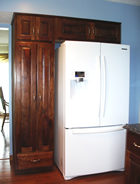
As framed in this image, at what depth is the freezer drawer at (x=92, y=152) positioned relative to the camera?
2746 millimetres

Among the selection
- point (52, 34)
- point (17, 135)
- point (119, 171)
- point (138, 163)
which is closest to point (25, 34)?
point (52, 34)

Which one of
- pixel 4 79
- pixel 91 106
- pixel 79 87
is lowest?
pixel 91 106

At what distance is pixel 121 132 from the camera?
2982mm

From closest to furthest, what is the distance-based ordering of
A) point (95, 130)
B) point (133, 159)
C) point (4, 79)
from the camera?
point (133, 159)
point (95, 130)
point (4, 79)

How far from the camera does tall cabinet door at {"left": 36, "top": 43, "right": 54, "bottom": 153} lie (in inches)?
113

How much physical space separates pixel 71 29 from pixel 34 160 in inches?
77.2

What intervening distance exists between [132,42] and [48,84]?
1670 mm

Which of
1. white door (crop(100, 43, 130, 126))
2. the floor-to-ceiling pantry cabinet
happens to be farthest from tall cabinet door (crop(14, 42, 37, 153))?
white door (crop(100, 43, 130, 126))

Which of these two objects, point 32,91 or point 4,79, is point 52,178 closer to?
point 32,91

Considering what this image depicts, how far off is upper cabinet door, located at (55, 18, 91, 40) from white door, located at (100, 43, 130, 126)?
0.40 meters

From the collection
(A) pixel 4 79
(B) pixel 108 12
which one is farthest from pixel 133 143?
(A) pixel 4 79

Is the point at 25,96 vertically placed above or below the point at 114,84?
below

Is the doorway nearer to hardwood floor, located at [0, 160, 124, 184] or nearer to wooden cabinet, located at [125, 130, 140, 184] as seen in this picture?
hardwood floor, located at [0, 160, 124, 184]

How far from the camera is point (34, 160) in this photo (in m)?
2.88
